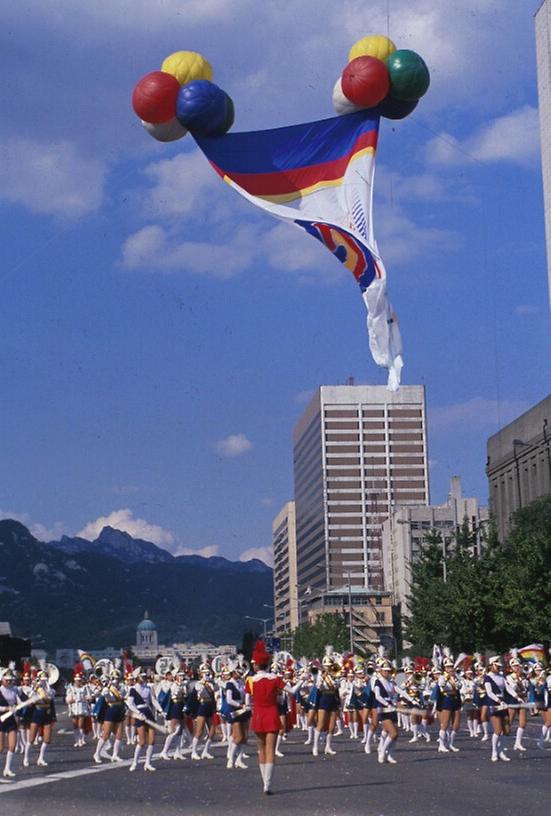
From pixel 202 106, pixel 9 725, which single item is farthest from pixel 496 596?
pixel 202 106

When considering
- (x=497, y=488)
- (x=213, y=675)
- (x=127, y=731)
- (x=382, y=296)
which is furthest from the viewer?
(x=497, y=488)

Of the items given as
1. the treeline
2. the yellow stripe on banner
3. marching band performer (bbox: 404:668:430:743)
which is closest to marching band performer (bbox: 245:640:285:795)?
the yellow stripe on banner

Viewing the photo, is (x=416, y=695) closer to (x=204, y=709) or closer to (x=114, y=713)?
(x=204, y=709)

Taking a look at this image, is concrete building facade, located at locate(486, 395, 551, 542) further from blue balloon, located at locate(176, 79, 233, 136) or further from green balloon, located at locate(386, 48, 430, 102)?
blue balloon, located at locate(176, 79, 233, 136)

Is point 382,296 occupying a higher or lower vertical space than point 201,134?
lower

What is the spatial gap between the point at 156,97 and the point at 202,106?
724 mm

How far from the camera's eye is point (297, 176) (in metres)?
20.2

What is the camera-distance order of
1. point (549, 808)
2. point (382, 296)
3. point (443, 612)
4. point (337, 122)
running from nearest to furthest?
point (549, 808) → point (382, 296) → point (337, 122) → point (443, 612)

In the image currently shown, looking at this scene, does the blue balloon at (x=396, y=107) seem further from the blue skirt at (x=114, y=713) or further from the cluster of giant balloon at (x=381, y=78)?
the blue skirt at (x=114, y=713)

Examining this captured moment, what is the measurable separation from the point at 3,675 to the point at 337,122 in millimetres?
11858

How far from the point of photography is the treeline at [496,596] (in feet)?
170

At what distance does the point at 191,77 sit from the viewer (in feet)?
64.0

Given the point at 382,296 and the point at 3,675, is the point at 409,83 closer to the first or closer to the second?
the point at 382,296

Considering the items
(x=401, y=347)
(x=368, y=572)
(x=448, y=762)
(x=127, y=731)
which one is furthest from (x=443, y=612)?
(x=368, y=572)
